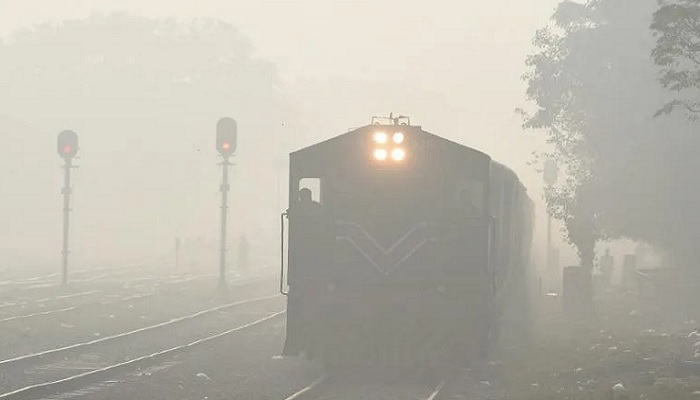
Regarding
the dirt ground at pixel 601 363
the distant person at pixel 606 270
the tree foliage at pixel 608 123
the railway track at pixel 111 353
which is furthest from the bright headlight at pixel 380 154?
the distant person at pixel 606 270

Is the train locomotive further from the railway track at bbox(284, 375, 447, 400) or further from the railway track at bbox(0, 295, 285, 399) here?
the railway track at bbox(0, 295, 285, 399)

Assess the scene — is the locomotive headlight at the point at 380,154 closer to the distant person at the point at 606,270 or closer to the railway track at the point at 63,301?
the railway track at the point at 63,301

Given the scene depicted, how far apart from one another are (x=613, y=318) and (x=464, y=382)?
10944mm

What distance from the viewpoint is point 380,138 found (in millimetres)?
16484

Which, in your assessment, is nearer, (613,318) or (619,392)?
(619,392)

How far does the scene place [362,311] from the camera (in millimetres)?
16203

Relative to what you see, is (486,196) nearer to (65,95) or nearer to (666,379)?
(666,379)

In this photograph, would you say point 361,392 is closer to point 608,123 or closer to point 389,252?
point 389,252

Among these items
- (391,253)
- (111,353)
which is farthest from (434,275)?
(111,353)

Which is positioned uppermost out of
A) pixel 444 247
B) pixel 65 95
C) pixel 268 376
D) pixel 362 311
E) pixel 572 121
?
pixel 65 95

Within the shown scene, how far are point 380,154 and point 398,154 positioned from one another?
0.28 meters

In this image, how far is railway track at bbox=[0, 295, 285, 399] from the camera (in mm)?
15336

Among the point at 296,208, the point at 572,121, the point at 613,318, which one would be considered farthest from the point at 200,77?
the point at 296,208

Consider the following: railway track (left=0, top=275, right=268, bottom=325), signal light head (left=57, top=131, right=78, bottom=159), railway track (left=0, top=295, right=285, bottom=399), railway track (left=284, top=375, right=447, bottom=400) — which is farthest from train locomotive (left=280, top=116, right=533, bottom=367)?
signal light head (left=57, top=131, right=78, bottom=159)
